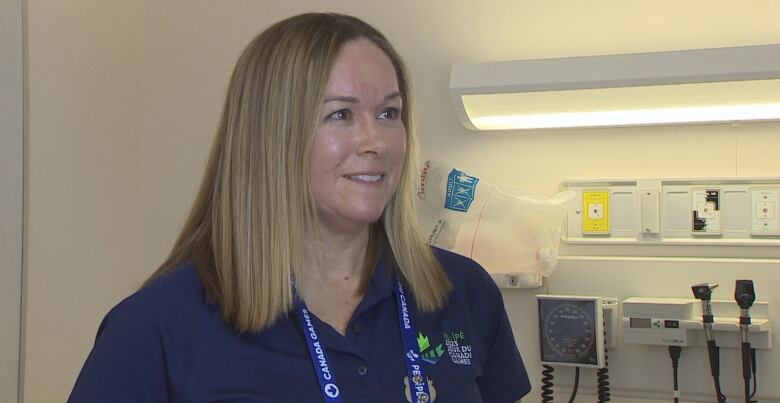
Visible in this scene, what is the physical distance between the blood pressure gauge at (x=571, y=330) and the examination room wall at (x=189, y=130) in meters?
0.07

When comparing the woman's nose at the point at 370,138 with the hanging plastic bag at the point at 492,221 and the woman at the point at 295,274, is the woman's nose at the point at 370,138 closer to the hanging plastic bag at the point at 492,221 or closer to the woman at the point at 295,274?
the woman at the point at 295,274

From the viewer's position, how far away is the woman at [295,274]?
1.36m

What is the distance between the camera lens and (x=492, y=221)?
2289 mm

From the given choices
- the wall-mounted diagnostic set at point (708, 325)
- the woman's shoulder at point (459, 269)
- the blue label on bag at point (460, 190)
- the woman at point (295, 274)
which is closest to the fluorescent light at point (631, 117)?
the blue label on bag at point (460, 190)

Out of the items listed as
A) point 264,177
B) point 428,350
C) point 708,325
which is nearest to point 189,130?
point 264,177

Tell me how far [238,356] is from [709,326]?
3.91 feet

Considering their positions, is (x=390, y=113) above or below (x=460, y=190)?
above

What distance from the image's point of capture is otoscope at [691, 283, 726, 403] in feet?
6.81

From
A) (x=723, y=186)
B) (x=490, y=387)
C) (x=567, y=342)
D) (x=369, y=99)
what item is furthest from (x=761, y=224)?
(x=369, y=99)

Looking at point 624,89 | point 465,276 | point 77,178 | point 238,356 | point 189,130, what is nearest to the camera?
point 238,356

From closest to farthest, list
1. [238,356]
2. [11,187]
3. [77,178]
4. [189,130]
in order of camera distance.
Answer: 1. [238,356]
2. [11,187]
3. [77,178]
4. [189,130]

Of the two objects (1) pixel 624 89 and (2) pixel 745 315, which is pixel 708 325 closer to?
(2) pixel 745 315

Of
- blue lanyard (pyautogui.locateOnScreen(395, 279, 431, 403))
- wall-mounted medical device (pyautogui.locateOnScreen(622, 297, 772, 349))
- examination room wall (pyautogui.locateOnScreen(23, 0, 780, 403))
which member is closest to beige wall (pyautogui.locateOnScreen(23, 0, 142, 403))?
examination room wall (pyautogui.locateOnScreen(23, 0, 780, 403))

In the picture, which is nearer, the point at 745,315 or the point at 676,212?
the point at 745,315
